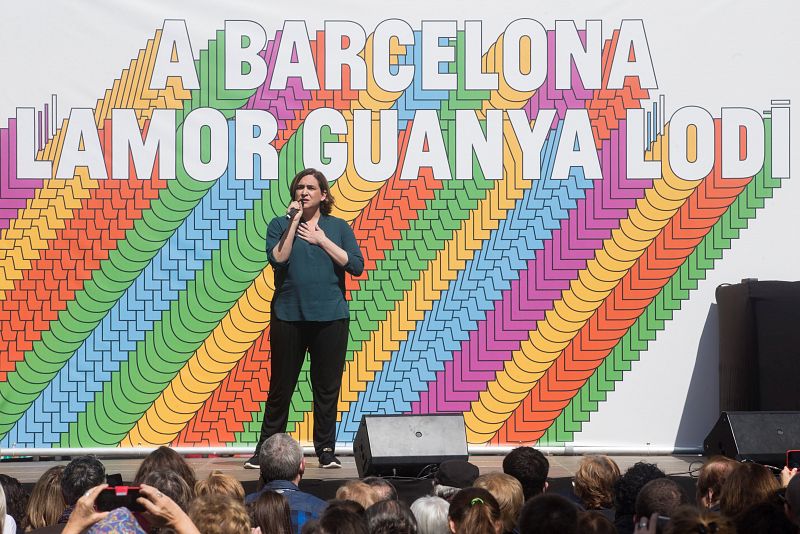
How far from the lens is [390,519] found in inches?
122

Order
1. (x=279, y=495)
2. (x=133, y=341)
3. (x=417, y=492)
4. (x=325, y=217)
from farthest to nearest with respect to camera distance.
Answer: (x=133, y=341) → (x=325, y=217) → (x=417, y=492) → (x=279, y=495)

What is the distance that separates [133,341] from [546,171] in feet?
8.19

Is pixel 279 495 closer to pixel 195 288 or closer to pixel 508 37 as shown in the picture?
pixel 195 288

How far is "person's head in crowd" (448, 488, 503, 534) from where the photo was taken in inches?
123

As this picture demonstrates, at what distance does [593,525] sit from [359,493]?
1055 millimetres

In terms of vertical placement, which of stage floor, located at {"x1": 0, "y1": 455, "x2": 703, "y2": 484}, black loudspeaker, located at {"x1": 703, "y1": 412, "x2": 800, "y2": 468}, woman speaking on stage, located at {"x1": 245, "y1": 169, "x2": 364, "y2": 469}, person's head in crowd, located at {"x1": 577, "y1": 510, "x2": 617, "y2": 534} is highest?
woman speaking on stage, located at {"x1": 245, "y1": 169, "x2": 364, "y2": 469}

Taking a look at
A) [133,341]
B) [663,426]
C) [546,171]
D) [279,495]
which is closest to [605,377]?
[663,426]

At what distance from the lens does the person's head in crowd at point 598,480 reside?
405cm

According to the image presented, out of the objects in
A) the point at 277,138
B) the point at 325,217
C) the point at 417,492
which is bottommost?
the point at 417,492

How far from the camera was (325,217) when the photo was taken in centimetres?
600

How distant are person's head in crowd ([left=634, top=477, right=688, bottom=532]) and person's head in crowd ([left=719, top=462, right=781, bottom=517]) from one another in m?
0.18

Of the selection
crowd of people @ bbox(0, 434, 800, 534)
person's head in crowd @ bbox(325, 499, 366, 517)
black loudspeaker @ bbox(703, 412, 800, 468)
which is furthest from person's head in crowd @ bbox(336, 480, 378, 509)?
black loudspeaker @ bbox(703, 412, 800, 468)

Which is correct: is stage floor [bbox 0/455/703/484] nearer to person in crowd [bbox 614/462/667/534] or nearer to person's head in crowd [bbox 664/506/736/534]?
person in crowd [bbox 614/462/667/534]

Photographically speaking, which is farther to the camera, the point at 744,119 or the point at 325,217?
the point at 744,119
